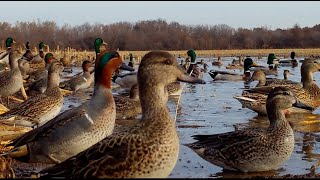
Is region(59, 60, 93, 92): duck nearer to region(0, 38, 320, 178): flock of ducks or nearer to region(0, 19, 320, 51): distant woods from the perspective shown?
region(0, 38, 320, 178): flock of ducks

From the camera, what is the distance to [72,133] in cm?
558

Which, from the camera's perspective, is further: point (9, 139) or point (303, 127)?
point (303, 127)

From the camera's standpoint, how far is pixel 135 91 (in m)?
12.5

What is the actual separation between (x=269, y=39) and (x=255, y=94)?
72411 millimetres

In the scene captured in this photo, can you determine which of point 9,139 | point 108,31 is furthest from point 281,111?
point 108,31

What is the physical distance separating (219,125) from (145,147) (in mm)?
7533

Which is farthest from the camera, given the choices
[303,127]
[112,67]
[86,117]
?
[303,127]

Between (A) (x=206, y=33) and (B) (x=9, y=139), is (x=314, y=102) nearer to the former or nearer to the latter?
(B) (x=9, y=139)

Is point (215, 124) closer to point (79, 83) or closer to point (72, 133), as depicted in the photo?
point (72, 133)

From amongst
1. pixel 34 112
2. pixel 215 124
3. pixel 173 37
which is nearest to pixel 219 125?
pixel 215 124

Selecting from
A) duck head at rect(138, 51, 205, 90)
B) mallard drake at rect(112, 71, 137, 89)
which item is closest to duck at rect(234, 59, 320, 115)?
mallard drake at rect(112, 71, 137, 89)

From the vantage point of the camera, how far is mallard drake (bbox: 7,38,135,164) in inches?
218

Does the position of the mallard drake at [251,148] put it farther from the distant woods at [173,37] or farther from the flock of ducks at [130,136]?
the distant woods at [173,37]

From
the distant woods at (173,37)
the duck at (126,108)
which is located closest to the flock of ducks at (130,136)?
the duck at (126,108)
